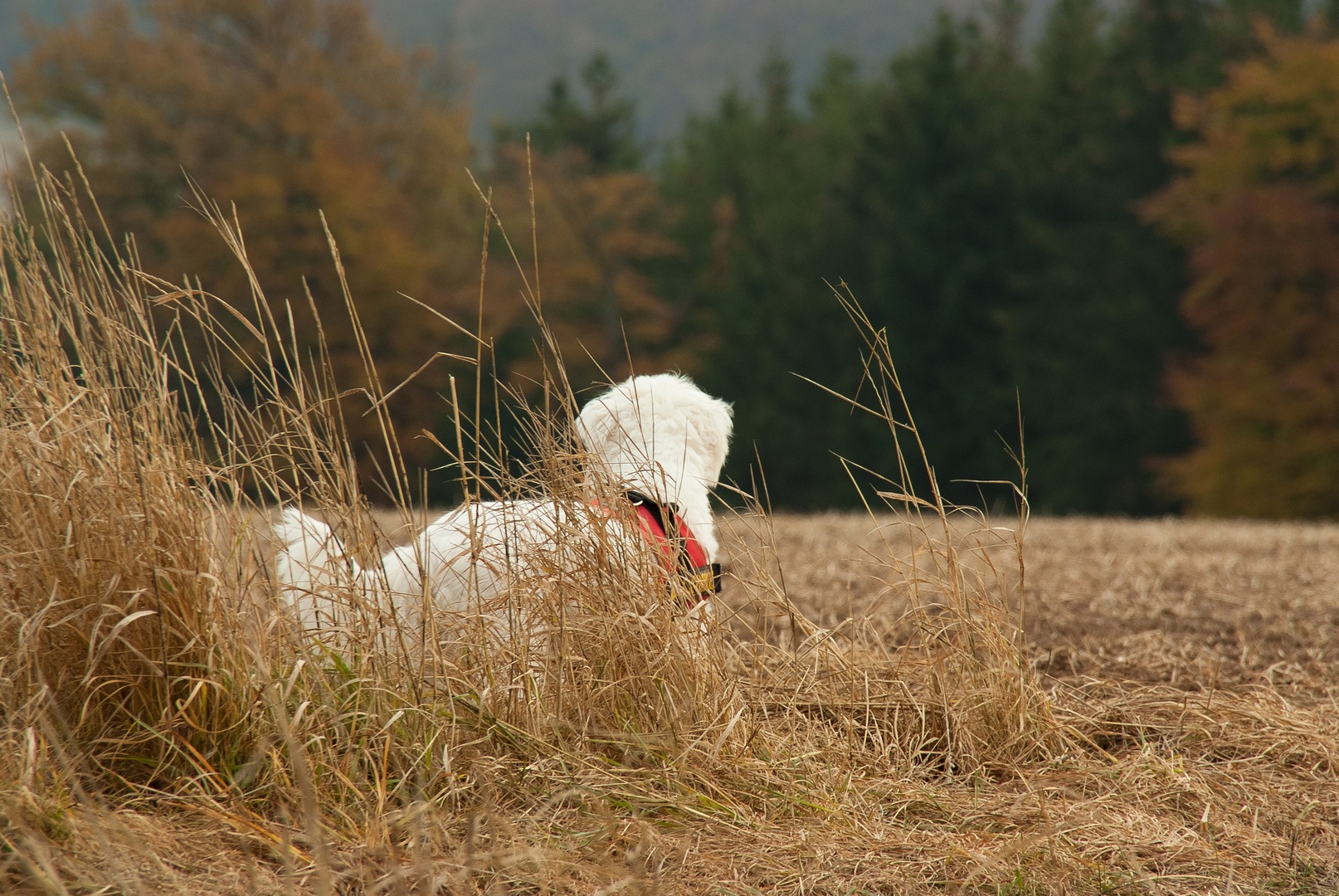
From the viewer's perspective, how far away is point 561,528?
8.27 ft

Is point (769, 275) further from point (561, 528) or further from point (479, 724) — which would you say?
point (479, 724)

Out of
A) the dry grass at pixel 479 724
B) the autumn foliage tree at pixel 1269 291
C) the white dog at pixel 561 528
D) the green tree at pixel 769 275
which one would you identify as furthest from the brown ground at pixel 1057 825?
the green tree at pixel 769 275

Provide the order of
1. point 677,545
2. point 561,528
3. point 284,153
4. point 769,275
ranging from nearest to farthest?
point 561,528, point 677,545, point 284,153, point 769,275

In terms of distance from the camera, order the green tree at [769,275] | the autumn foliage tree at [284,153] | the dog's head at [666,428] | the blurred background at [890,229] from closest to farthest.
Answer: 1. the dog's head at [666,428]
2. the blurred background at [890,229]
3. the autumn foliage tree at [284,153]
4. the green tree at [769,275]

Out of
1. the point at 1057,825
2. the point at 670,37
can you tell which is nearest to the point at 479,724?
the point at 1057,825

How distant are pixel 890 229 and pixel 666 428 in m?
19.1

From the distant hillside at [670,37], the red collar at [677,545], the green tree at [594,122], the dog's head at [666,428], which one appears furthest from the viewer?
the distant hillside at [670,37]

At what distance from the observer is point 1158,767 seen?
250cm

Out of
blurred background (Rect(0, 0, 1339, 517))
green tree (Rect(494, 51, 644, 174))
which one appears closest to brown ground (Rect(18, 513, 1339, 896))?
blurred background (Rect(0, 0, 1339, 517))

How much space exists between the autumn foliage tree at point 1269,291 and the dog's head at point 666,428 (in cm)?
1480

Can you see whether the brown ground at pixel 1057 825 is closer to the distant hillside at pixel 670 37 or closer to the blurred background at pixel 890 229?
the blurred background at pixel 890 229

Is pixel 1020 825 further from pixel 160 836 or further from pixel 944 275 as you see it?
pixel 944 275

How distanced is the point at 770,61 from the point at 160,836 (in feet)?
101

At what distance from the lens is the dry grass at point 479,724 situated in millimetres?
1993
